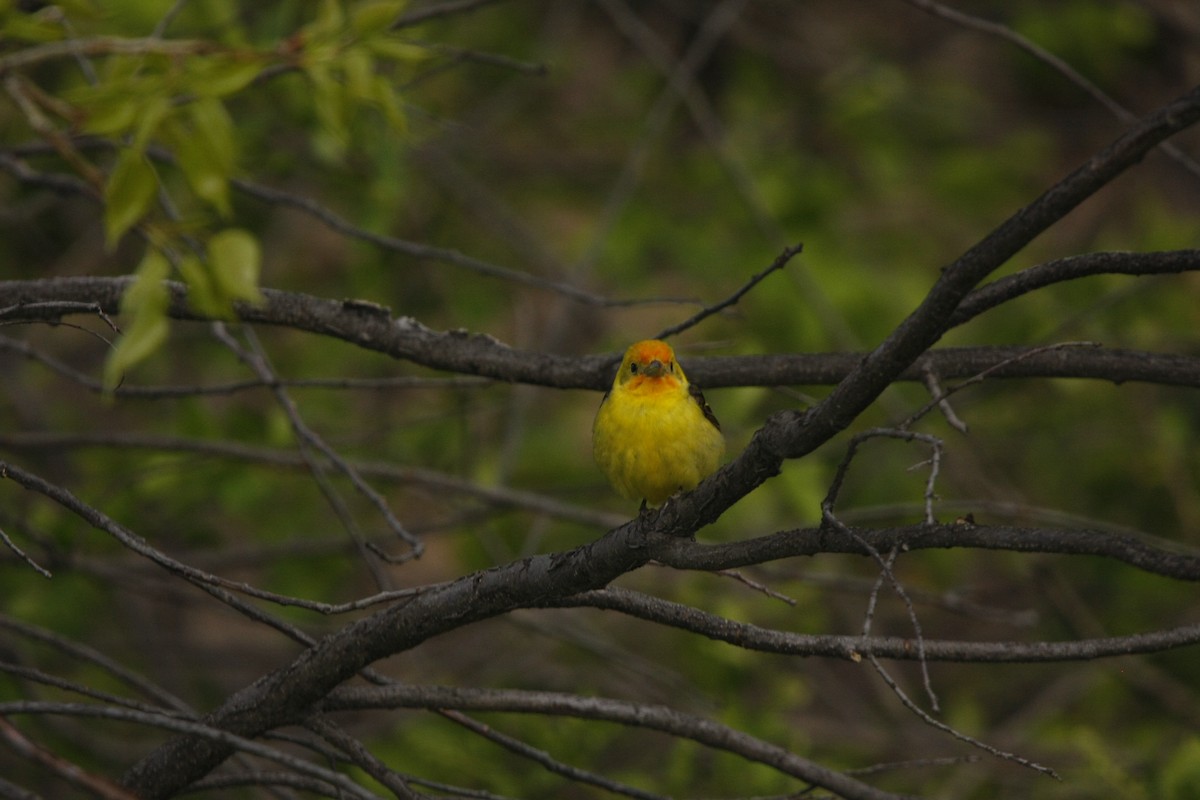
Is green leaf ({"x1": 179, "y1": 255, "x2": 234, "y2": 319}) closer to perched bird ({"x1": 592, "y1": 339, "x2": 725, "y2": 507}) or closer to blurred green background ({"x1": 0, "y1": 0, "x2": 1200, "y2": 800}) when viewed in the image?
blurred green background ({"x1": 0, "y1": 0, "x2": 1200, "y2": 800})

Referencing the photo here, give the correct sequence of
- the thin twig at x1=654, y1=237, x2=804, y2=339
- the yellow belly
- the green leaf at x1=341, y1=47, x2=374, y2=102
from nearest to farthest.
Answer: the green leaf at x1=341, y1=47, x2=374, y2=102 < the thin twig at x1=654, y1=237, x2=804, y2=339 < the yellow belly

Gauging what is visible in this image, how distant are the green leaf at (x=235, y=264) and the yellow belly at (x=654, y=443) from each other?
2575 millimetres

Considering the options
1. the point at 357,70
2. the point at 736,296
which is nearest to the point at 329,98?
the point at 357,70

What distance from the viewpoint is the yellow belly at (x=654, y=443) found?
4520 mm

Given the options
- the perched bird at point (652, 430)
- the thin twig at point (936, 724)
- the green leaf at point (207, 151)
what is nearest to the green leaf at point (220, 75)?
the green leaf at point (207, 151)

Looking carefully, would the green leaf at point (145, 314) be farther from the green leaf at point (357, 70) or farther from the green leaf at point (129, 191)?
the green leaf at point (357, 70)

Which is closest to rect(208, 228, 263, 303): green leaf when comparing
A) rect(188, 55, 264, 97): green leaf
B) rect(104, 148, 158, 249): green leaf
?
rect(104, 148, 158, 249): green leaf

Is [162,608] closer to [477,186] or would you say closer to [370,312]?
[477,186]

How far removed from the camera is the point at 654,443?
178 inches

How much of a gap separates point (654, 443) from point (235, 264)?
2.60m

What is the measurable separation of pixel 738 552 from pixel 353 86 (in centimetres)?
122

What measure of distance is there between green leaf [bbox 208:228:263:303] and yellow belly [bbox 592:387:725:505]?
8.45 ft

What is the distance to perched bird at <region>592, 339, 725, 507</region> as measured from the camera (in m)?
4.52

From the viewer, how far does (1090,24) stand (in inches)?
336
